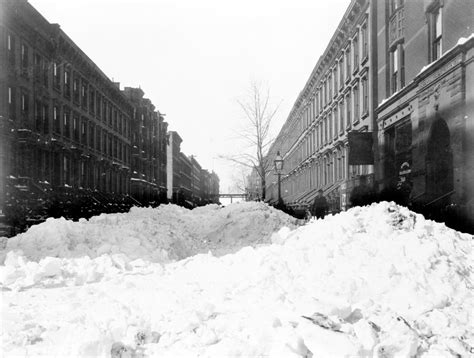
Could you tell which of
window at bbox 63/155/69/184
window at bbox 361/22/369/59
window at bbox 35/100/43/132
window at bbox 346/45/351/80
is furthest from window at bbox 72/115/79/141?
window at bbox 361/22/369/59

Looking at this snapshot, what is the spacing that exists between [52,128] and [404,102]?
20.1m

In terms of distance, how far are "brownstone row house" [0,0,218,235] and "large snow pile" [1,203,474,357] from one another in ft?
27.1

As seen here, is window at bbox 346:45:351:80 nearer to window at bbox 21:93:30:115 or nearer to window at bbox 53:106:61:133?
window at bbox 53:106:61:133

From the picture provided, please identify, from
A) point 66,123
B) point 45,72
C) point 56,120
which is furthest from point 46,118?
point 66,123

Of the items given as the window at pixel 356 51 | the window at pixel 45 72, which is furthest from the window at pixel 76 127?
the window at pixel 356 51

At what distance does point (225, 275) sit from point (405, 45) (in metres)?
15.3

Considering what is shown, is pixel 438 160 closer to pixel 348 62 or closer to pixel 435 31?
pixel 435 31

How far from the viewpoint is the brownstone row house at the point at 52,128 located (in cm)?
1781

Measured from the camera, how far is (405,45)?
1800 cm

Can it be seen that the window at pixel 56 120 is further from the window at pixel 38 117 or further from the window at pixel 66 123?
the window at pixel 38 117

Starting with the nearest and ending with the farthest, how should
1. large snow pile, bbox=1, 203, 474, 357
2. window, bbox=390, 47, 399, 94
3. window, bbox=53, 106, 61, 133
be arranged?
1. large snow pile, bbox=1, 203, 474, 357
2. window, bbox=390, 47, 399, 94
3. window, bbox=53, 106, 61, 133

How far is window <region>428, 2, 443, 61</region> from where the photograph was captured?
588 inches

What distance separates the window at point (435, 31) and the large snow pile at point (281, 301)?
10.1 metres

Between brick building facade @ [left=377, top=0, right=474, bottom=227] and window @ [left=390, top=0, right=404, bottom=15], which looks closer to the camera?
brick building facade @ [left=377, top=0, right=474, bottom=227]
